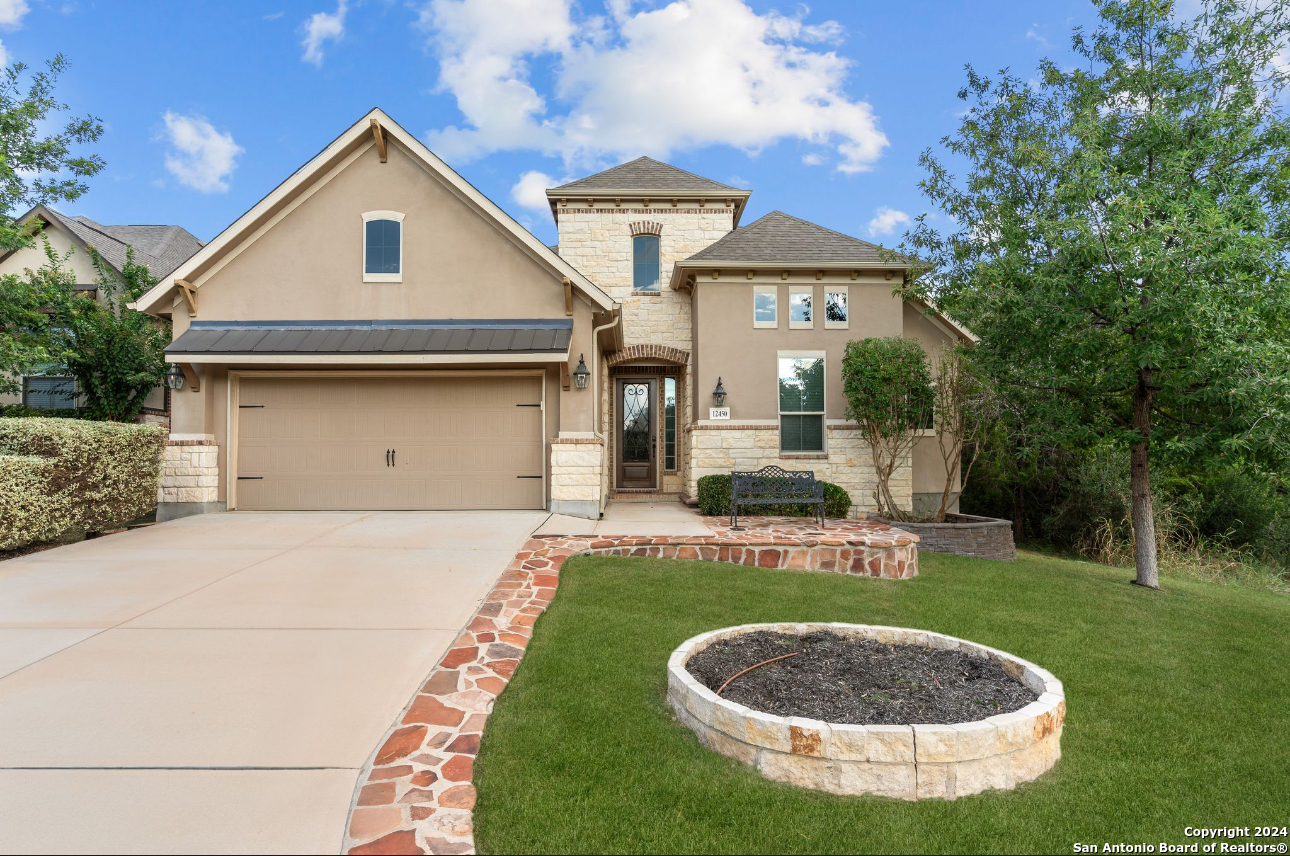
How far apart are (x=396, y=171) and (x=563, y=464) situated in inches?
229

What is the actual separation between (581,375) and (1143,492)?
852cm

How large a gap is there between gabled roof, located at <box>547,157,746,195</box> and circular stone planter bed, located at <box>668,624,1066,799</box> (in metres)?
11.8

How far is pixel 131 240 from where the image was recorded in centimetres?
1730

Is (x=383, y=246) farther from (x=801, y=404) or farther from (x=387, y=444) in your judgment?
(x=801, y=404)

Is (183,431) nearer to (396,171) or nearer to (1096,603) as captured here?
(396,171)

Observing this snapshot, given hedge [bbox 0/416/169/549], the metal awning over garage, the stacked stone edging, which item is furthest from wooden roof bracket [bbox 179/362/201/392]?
the stacked stone edging

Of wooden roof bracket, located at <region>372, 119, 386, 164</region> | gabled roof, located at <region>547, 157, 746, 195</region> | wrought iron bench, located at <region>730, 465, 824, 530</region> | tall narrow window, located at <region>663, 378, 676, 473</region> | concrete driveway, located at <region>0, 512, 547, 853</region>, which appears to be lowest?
concrete driveway, located at <region>0, 512, 547, 853</region>

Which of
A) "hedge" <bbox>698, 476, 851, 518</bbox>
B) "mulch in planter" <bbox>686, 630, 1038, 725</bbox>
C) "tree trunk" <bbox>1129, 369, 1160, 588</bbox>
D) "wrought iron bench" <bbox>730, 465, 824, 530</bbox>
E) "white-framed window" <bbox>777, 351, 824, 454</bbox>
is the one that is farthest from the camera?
"white-framed window" <bbox>777, 351, 824, 454</bbox>

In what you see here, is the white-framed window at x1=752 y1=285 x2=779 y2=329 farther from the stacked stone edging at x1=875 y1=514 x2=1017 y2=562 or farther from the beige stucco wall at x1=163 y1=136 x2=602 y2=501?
the stacked stone edging at x1=875 y1=514 x2=1017 y2=562

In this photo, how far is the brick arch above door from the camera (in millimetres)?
13445

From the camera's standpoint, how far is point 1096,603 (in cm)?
728

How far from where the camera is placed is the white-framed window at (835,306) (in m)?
12.6

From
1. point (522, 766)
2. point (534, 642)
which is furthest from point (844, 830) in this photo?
point (534, 642)

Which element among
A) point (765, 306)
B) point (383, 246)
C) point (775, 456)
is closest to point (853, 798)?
Result: point (775, 456)
